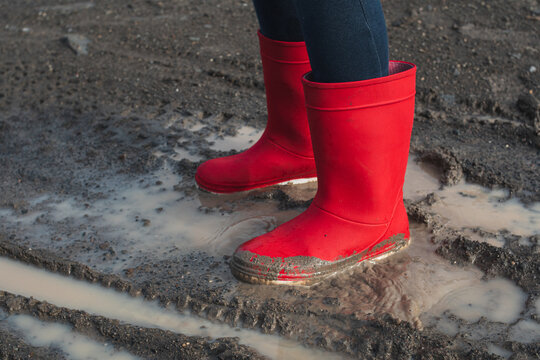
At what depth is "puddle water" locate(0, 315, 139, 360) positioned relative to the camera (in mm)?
1329

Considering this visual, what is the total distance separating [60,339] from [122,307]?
0.58 ft

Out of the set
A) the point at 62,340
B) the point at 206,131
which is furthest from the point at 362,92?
the point at 206,131

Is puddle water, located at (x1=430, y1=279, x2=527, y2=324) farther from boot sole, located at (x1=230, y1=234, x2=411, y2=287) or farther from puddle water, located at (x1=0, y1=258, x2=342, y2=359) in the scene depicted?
puddle water, located at (x1=0, y1=258, x2=342, y2=359)

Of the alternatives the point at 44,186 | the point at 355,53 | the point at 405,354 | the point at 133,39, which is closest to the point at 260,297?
the point at 405,354

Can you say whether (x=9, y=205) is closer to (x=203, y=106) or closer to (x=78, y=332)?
(x=78, y=332)

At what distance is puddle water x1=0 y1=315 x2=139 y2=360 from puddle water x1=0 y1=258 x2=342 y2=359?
3.5 inches

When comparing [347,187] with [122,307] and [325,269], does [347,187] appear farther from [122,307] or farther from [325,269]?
[122,307]

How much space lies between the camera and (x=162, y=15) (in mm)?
3912

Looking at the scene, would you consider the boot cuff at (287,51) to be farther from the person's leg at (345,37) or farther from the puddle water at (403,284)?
the puddle water at (403,284)

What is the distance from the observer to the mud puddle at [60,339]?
133 cm

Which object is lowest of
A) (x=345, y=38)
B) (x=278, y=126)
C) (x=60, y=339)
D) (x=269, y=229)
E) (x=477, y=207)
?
(x=60, y=339)

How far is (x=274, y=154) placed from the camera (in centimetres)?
194

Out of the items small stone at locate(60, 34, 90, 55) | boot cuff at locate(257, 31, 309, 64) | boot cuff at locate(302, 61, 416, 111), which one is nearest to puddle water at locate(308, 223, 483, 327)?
boot cuff at locate(302, 61, 416, 111)

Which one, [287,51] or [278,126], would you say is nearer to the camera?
[287,51]
